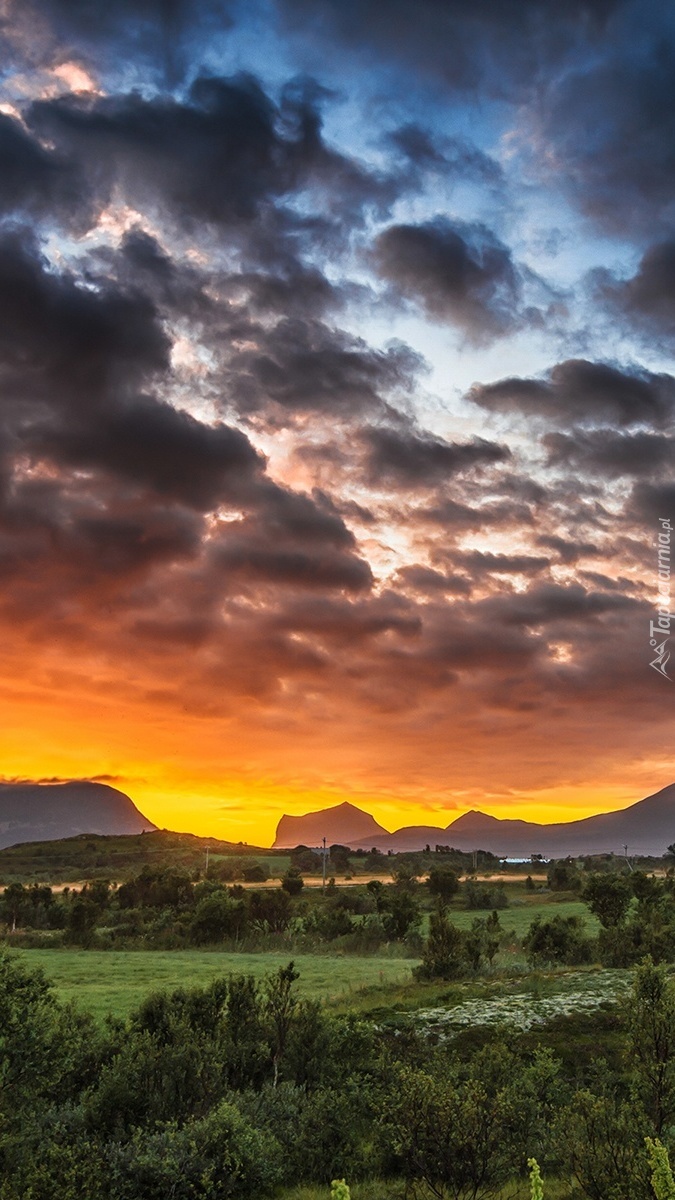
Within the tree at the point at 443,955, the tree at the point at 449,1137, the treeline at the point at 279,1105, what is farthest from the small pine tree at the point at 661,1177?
the tree at the point at 443,955

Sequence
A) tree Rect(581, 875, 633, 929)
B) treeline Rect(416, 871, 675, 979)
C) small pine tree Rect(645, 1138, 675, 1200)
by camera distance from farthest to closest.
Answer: tree Rect(581, 875, 633, 929)
treeline Rect(416, 871, 675, 979)
small pine tree Rect(645, 1138, 675, 1200)

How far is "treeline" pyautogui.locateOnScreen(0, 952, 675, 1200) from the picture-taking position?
14070mm

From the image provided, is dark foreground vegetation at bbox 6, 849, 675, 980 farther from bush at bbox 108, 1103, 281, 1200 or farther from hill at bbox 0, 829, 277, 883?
hill at bbox 0, 829, 277, 883

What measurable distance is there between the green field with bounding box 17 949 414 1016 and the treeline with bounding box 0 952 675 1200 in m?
13.8

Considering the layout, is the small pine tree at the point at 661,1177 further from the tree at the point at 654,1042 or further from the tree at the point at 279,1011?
the tree at the point at 279,1011

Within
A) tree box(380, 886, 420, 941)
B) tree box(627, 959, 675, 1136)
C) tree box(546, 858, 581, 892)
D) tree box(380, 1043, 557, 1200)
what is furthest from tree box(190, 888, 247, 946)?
tree box(380, 1043, 557, 1200)

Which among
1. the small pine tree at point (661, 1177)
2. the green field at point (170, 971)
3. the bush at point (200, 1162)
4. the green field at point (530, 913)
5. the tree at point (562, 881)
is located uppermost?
the small pine tree at point (661, 1177)

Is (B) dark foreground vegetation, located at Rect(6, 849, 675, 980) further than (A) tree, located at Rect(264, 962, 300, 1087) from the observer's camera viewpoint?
Yes

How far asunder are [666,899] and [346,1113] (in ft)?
191

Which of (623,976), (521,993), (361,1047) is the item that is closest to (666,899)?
(623,976)

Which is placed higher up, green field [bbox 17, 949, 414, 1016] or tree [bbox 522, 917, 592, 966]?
tree [bbox 522, 917, 592, 966]

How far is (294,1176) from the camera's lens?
16422mm

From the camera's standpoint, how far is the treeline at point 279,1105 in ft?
46.2

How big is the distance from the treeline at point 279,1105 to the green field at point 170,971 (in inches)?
543
